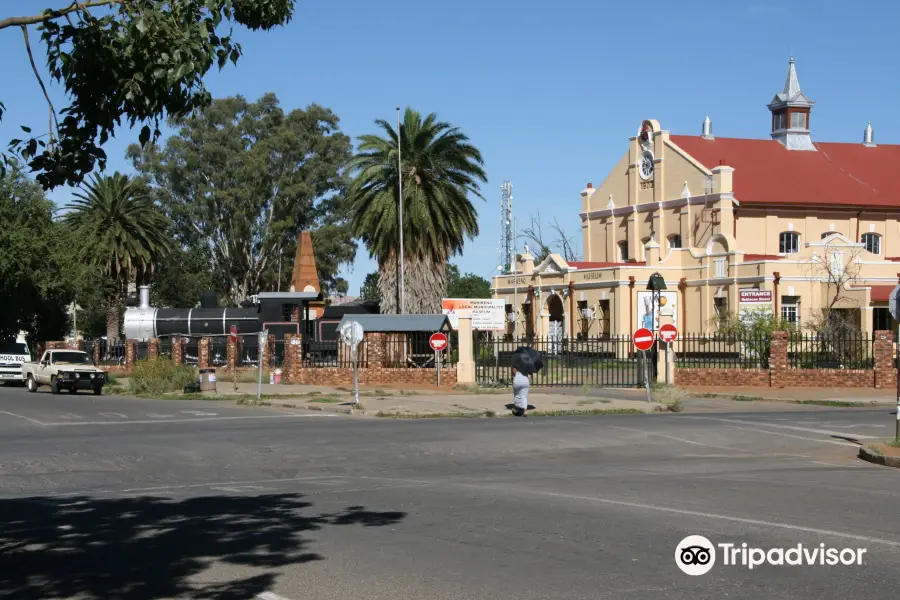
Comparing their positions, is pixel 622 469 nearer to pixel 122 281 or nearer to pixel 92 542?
pixel 92 542

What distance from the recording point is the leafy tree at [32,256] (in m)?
48.3

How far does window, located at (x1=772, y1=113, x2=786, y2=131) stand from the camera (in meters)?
72.0

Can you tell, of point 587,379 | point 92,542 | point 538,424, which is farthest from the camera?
point 587,379

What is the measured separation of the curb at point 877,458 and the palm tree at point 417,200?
33513 mm

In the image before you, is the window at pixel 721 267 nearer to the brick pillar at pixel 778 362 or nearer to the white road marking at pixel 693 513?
the brick pillar at pixel 778 362

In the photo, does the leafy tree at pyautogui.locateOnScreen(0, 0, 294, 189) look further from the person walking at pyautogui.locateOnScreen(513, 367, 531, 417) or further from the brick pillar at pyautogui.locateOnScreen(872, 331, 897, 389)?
the brick pillar at pyautogui.locateOnScreen(872, 331, 897, 389)

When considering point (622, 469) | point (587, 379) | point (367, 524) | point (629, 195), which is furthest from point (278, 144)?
point (367, 524)

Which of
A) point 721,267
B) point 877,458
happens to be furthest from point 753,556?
point 721,267

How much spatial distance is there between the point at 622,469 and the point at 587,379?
27.2m

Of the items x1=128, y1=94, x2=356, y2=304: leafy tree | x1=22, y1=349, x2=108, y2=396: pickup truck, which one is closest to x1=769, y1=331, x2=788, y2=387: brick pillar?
x1=22, y1=349, x2=108, y2=396: pickup truck

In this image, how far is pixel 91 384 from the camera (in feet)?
129

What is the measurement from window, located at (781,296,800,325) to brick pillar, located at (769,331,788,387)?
1631cm

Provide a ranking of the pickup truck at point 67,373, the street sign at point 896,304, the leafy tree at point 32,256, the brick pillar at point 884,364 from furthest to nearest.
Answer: the leafy tree at point 32,256, the brick pillar at point 884,364, the pickup truck at point 67,373, the street sign at point 896,304

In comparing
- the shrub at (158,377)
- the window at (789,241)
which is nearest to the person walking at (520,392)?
the shrub at (158,377)
